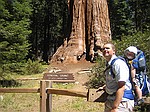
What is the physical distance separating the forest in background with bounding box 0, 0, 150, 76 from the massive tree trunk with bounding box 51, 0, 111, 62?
39.0 inches

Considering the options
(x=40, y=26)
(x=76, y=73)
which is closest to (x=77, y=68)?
(x=76, y=73)

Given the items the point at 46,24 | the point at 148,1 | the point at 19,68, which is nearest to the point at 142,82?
the point at 19,68

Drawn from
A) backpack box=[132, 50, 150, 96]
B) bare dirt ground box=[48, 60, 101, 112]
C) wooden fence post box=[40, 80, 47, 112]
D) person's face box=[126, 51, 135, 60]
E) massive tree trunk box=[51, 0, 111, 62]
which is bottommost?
bare dirt ground box=[48, 60, 101, 112]

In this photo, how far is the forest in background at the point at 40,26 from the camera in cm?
1420

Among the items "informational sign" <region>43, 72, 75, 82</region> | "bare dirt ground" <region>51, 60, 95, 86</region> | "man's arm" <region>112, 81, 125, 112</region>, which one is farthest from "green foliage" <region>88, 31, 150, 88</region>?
"man's arm" <region>112, 81, 125, 112</region>

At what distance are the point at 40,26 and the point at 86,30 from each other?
26563 mm

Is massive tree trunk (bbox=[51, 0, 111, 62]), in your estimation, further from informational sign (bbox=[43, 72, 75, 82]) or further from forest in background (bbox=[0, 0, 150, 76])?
informational sign (bbox=[43, 72, 75, 82])

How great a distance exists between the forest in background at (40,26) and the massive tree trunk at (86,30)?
39.0 inches

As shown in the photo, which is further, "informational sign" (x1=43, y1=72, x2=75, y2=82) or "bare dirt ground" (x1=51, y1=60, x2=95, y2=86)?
"bare dirt ground" (x1=51, y1=60, x2=95, y2=86)

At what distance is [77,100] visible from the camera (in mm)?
11680

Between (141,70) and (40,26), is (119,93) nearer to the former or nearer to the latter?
(141,70)

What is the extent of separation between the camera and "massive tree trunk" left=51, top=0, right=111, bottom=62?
20906 mm

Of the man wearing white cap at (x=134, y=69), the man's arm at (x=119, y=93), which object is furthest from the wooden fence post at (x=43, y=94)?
the man's arm at (x=119, y=93)

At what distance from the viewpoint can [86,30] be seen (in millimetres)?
21766
